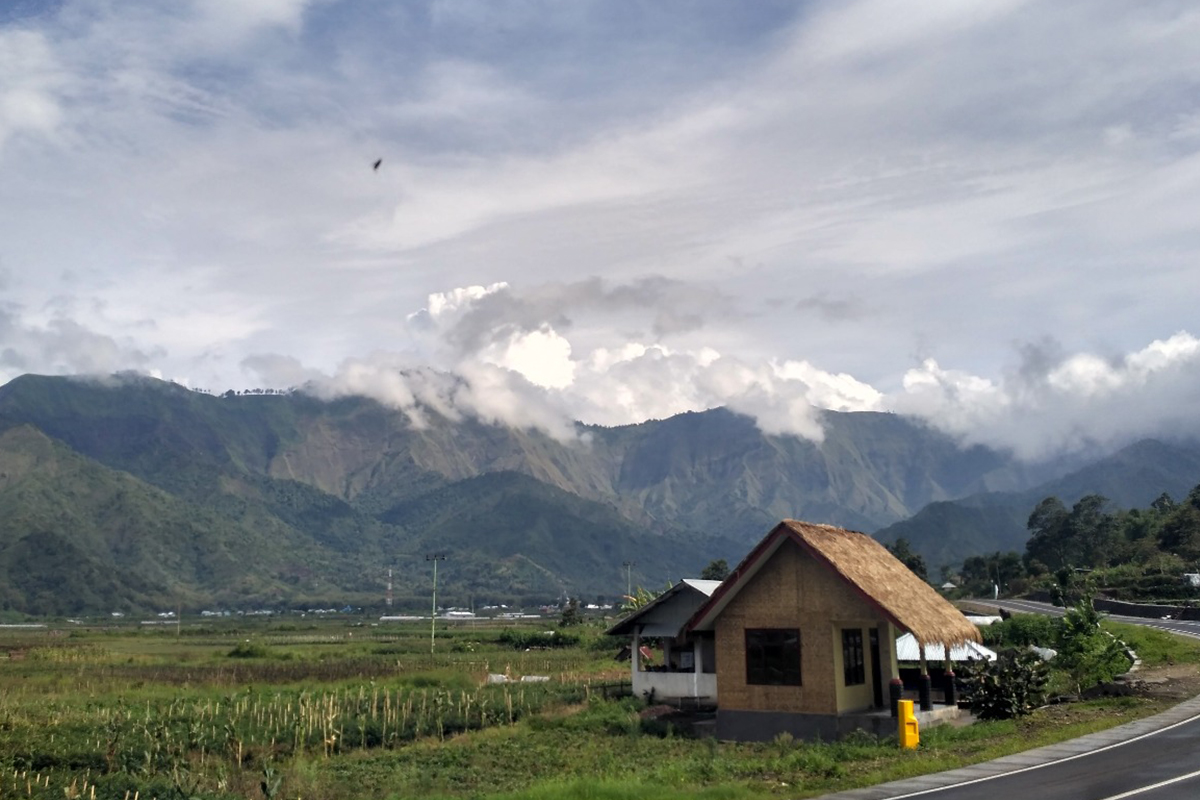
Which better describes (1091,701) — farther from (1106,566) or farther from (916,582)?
(1106,566)

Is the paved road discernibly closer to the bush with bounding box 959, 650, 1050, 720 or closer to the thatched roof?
the bush with bounding box 959, 650, 1050, 720

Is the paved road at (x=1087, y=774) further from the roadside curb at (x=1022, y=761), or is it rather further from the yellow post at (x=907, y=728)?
the yellow post at (x=907, y=728)

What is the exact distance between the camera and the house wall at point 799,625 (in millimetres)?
28484

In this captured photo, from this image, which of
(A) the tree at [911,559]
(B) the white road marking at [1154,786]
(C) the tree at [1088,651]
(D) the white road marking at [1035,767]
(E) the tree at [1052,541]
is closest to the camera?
(B) the white road marking at [1154,786]

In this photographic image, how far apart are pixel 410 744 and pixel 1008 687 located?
17883 millimetres

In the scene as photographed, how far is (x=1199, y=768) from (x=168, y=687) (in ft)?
160

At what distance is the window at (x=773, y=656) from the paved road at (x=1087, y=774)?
7.16m

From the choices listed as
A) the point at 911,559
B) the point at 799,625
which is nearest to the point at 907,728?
the point at 799,625

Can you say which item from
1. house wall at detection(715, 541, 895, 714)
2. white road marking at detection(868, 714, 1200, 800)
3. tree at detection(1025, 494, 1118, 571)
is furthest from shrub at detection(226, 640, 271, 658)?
tree at detection(1025, 494, 1118, 571)

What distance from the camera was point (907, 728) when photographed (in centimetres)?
2480

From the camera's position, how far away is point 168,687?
54.3 metres

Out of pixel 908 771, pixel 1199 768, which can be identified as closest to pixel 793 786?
pixel 908 771

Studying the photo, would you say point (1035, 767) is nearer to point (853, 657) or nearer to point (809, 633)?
point (809, 633)

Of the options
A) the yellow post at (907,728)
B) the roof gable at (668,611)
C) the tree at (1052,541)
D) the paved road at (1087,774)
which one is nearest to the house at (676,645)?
the roof gable at (668,611)
